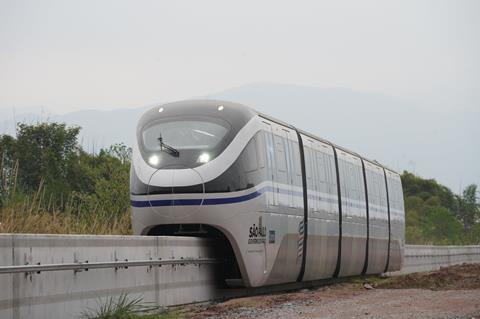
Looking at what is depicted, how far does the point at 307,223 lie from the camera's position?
22062mm

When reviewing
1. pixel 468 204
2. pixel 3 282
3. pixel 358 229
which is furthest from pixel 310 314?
pixel 468 204

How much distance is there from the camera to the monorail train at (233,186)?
17.6 m

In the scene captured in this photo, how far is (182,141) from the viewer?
1812 cm

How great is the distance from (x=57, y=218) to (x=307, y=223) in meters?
5.95

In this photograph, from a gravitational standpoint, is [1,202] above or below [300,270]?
above

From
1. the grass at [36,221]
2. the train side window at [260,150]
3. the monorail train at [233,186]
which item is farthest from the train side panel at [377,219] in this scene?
the train side window at [260,150]

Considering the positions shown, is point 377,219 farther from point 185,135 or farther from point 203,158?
point 203,158

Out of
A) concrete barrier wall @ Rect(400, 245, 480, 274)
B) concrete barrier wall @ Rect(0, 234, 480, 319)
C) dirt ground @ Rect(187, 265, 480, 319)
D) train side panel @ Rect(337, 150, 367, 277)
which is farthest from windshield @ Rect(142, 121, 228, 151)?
concrete barrier wall @ Rect(400, 245, 480, 274)

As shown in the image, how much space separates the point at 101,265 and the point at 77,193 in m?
21.6

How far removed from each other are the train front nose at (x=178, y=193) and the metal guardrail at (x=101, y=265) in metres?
0.92

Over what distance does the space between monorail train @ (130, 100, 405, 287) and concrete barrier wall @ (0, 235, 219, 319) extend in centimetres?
81

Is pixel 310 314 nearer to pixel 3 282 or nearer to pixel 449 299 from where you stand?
pixel 449 299

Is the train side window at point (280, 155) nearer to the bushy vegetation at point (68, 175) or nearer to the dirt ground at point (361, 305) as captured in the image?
the dirt ground at point (361, 305)

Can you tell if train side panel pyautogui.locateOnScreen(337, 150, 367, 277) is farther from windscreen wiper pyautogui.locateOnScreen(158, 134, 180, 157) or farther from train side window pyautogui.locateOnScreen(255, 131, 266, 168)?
windscreen wiper pyautogui.locateOnScreen(158, 134, 180, 157)
